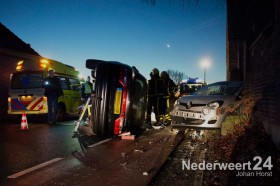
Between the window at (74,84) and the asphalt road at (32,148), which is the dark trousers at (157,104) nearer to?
the asphalt road at (32,148)

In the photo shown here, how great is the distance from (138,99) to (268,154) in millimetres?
3793

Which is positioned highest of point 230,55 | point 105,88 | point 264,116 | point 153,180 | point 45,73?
point 230,55

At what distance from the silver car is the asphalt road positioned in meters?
2.22

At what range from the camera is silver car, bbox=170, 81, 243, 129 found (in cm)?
657

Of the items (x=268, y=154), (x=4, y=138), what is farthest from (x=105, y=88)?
(x=268, y=154)

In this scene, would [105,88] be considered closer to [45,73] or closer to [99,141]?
[99,141]

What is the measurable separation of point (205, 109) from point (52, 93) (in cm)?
586

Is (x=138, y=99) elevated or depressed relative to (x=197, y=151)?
elevated

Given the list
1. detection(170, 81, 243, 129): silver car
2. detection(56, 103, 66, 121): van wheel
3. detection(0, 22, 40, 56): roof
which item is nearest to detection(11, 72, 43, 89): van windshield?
detection(56, 103, 66, 121): van wheel

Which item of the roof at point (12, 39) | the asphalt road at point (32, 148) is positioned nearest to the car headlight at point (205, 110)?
the asphalt road at point (32, 148)

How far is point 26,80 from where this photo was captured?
10.7m

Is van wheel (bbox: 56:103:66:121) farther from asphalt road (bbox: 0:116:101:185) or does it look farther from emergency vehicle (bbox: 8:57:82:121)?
asphalt road (bbox: 0:116:101:185)

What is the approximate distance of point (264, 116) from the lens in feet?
20.2

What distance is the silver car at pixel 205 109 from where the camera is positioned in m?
6.57
